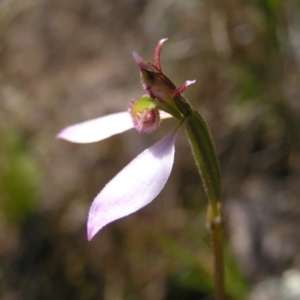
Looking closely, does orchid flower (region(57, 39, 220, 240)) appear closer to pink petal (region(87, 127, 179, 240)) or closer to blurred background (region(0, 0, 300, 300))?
pink petal (region(87, 127, 179, 240))

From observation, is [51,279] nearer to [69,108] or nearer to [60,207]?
[60,207]

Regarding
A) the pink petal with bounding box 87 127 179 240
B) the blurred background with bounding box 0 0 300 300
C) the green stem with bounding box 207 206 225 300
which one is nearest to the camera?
the pink petal with bounding box 87 127 179 240

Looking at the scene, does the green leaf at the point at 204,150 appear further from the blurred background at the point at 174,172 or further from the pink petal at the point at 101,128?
the blurred background at the point at 174,172

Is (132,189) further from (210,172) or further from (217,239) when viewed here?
(217,239)

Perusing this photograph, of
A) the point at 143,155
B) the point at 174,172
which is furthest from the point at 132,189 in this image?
the point at 174,172

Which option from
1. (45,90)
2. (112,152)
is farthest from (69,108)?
(112,152)

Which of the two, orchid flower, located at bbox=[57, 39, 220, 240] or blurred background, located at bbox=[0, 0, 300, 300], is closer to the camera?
orchid flower, located at bbox=[57, 39, 220, 240]

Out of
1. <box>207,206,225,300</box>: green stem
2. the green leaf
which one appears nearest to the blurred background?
<box>207,206,225,300</box>: green stem

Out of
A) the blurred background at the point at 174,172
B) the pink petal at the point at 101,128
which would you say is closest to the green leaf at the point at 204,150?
the pink petal at the point at 101,128
